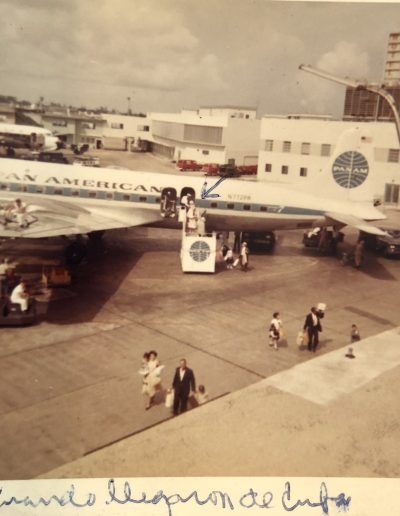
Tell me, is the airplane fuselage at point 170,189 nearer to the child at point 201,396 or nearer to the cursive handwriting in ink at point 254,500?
the child at point 201,396

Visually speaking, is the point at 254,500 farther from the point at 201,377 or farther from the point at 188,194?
the point at 188,194

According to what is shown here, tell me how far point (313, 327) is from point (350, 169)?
1558 centimetres

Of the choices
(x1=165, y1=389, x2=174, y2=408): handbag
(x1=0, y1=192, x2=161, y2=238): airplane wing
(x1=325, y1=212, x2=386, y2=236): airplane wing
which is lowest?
(x1=165, y1=389, x2=174, y2=408): handbag

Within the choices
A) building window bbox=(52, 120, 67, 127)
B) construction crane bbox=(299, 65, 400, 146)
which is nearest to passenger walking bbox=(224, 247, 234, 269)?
construction crane bbox=(299, 65, 400, 146)

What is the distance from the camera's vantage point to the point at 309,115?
6969 centimetres

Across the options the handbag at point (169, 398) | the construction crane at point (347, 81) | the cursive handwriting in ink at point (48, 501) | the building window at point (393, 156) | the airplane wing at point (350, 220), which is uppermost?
the construction crane at point (347, 81)

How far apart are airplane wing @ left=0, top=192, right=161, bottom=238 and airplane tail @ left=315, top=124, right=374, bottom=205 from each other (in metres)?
10.9

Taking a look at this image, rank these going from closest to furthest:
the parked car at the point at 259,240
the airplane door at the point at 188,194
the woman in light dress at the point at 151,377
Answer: the woman in light dress at the point at 151,377 → the airplane door at the point at 188,194 → the parked car at the point at 259,240

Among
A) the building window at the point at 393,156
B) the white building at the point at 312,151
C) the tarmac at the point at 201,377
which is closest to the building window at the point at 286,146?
the white building at the point at 312,151

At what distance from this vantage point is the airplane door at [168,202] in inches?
1113

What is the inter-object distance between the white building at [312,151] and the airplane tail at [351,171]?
18063 mm

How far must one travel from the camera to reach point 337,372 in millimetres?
15477

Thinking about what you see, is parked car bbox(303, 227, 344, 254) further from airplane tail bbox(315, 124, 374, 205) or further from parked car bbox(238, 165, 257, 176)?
parked car bbox(238, 165, 257, 176)

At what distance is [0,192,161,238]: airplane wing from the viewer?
66.5ft
